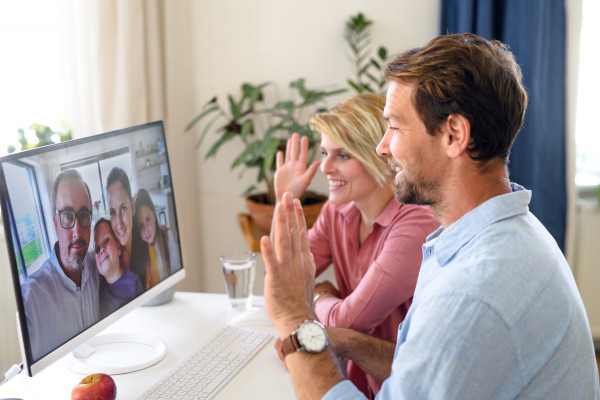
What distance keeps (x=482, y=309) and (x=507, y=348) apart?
6cm

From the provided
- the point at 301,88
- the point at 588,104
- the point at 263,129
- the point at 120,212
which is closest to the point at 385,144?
the point at 120,212

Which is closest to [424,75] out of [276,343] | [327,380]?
[327,380]

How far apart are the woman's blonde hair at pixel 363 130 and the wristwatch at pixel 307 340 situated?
691mm

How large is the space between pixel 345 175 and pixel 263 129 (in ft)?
3.62

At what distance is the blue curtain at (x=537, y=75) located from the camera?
2.29 metres

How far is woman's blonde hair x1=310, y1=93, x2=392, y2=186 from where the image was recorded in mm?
1533

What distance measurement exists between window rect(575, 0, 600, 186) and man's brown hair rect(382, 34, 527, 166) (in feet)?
6.30

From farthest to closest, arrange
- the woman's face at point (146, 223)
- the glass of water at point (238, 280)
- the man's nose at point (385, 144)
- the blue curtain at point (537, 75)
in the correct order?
the blue curtain at point (537, 75), the glass of water at point (238, 280), the woman's face at point (146, 223), the man's nose at point (385, 144)

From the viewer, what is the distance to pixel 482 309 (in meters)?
0.69

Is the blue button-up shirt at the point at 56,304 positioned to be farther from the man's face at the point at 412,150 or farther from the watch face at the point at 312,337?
the man's face at the point at 412,150

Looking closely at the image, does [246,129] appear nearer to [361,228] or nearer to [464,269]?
[361,228]

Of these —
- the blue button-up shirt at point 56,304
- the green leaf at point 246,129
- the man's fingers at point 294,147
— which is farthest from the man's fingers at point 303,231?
the green leaf at point 246,129

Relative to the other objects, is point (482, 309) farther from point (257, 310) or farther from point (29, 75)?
point (29, 75)

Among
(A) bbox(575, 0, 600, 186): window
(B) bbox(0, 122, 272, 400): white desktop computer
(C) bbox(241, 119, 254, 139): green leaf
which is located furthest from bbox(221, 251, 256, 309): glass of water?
(A) bbox(575, 0, 600, 186): window
